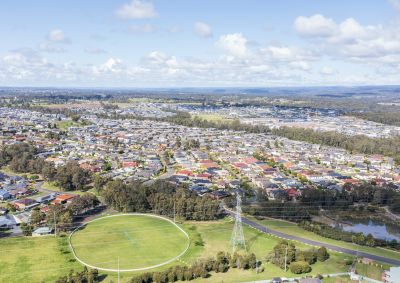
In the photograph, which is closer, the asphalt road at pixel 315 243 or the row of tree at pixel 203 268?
the row of tree at pixel 203 268

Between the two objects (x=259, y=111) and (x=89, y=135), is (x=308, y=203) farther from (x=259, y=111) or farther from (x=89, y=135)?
(x=259, y=111)

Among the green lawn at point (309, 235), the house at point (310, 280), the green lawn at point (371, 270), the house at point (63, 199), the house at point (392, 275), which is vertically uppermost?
the house at point (392, 275)

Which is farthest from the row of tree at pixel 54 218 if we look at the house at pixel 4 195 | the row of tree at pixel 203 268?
the row of tree at pixel 203 268

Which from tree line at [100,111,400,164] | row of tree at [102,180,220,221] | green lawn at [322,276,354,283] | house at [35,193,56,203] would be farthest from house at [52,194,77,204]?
tree line at [100,111,400,164]

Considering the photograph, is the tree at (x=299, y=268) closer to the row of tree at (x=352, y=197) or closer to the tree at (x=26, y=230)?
the row of tree at (x=352, y=197)

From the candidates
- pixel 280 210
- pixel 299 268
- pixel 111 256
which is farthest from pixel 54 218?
pixel 280 210

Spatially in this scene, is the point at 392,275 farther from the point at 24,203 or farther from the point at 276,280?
the point at 24,203

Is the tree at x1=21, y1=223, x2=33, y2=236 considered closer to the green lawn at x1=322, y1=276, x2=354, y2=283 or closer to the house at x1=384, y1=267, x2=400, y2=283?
the green lawn at x1=322, y1=276, x2=354, y2=283
